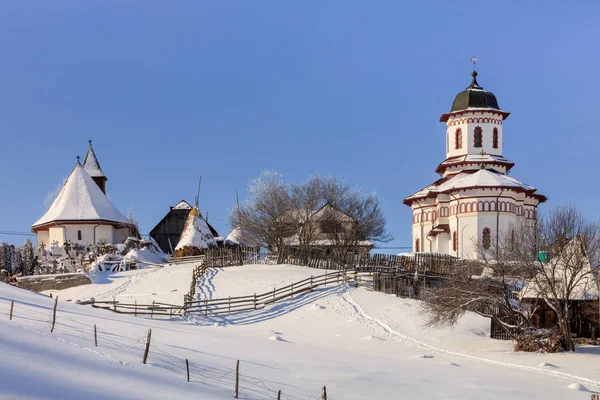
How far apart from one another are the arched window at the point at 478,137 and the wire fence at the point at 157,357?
39754 millimetres

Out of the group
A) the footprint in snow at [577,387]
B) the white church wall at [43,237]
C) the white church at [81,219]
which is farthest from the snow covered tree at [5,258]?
the footprint in snow at [577,387]

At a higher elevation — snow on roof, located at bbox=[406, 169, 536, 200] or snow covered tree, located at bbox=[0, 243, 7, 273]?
snow on roof, located at bbox=[406, 169, 536, 200]

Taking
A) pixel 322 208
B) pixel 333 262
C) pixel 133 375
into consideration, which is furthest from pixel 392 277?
pixel 133 375

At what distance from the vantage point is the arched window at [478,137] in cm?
6025

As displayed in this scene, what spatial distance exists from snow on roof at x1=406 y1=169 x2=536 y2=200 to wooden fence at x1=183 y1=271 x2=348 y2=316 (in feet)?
54.2

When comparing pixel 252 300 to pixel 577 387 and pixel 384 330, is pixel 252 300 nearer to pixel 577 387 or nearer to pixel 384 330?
pixel 384 330

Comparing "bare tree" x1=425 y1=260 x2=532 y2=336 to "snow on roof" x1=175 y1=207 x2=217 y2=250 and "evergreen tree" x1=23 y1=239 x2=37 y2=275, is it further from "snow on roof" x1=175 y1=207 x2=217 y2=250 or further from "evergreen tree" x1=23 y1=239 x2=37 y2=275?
"evergreen tree" x1=23 y1=239 x2=37 y2=275

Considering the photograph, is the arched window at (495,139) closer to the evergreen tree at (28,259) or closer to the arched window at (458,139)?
the arched window at (458,139)

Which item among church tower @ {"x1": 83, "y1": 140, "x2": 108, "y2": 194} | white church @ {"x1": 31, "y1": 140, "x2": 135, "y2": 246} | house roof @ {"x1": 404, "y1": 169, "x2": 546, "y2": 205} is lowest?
white church @ {"x1": 31, "y1": 140, "x2": 135, "y2": 246}

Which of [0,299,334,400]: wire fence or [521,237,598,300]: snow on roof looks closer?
[0,299,334,400]: wire fence

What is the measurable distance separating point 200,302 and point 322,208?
2401 cm

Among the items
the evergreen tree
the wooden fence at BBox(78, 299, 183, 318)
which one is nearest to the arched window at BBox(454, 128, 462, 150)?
the evergreen tree

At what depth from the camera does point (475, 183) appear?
53406mm

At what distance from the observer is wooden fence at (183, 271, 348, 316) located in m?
34.8
